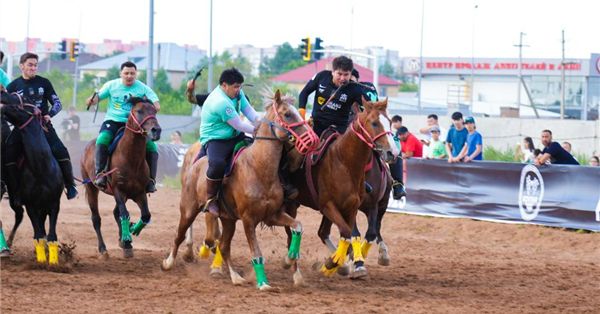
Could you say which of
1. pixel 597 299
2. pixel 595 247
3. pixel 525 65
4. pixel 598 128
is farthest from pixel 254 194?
pixel 525 65

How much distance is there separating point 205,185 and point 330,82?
218 cm

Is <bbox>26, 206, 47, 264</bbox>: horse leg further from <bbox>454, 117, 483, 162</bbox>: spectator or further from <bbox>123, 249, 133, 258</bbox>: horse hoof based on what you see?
<bbox>454, 117, 483, 162</bbox>: spectator

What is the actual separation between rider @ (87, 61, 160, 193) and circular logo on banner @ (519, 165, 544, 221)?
24.8ft

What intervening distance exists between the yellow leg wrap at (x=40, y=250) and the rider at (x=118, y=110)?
1.54 meters

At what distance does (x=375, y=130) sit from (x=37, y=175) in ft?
14.7

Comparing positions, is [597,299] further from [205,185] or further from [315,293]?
[205,185]

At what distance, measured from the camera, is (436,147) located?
2214 cm

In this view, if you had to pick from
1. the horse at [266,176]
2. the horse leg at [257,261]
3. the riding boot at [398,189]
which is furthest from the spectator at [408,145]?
the horse leg at [257,261]

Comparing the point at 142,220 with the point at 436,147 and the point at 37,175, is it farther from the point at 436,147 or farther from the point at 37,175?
the point at 436,147

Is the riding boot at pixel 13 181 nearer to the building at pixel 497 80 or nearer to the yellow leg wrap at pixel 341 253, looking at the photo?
the yellow leg wrap at pixel 341 253

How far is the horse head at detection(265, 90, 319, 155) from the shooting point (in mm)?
11062

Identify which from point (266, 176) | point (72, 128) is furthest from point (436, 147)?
point (72, 128)

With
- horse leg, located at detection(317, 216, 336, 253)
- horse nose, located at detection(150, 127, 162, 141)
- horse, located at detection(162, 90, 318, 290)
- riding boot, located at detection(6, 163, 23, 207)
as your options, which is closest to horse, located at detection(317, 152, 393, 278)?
horse leg, located at detection(317, 216, 336, 253)

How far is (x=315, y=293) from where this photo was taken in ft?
37.1
